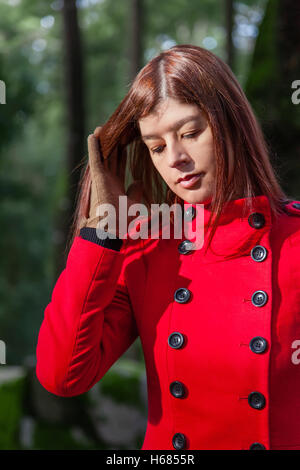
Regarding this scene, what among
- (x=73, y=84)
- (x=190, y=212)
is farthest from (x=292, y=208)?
(x=73, y=84)

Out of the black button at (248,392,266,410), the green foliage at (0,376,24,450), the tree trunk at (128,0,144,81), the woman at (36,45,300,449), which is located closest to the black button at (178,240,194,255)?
the woman at (36,45,300,449)

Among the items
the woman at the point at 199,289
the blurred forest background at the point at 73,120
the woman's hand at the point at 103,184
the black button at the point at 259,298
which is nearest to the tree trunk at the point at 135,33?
the blurred forest background at the point at 73,120

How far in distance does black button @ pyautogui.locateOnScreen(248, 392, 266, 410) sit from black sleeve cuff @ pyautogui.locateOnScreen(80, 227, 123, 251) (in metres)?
0.61

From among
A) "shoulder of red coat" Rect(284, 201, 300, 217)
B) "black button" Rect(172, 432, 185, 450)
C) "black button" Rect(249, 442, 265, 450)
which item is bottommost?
"black button" Rect(172, 432, 185, 450)

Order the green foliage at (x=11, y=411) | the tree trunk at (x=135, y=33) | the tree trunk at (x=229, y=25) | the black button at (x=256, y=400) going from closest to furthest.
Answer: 1. the black button at (x=256, y=400)
2. the green foliage at (x=11, y=411)
3. the tree trunk at (x=135, y=33)
4. the tree trunk at (x=229, y=25)

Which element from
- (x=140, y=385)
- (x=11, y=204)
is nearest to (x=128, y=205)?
(x=140, y=385)

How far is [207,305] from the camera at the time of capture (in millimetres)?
2018

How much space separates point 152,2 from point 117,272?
1950 cm

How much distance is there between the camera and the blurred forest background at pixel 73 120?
4.38m

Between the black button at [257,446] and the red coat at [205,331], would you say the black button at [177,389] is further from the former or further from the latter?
the black button at [257,446]

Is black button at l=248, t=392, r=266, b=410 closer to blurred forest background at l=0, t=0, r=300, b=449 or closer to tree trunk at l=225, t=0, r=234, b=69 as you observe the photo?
blurred forest background at l=0, t=0, r=300, b=449

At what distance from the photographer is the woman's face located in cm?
195

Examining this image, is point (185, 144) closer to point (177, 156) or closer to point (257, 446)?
point (177, 156)

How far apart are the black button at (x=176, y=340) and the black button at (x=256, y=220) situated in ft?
1.39
